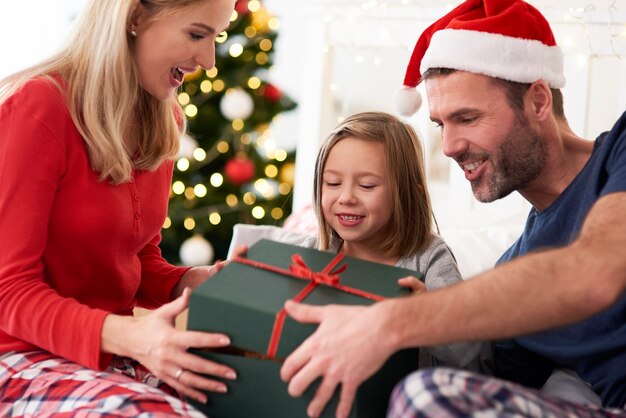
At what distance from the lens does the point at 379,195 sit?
5.88ft

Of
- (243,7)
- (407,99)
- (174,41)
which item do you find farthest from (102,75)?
(243,7)

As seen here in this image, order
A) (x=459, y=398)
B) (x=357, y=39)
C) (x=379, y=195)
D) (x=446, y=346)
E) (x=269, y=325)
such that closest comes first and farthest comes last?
(x=459, y=398)
(x=269, y=325)
(x=446, y=346)
(x=379, y=195)
(x=357, y=39)

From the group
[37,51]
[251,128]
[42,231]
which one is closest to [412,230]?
[42,231]

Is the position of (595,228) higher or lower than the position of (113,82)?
lower

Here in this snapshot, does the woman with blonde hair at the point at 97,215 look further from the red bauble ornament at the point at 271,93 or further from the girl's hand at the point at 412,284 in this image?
the red bauble ornament at the point at 271,93

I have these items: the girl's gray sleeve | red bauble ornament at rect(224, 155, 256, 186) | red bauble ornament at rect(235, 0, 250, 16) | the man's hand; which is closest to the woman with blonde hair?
the man's hand

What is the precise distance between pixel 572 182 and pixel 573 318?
1.72ft

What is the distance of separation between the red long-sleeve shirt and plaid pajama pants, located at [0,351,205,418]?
35 mm

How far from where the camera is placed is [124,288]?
1.73 m

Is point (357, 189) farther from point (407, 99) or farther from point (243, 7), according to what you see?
point (243, 7)

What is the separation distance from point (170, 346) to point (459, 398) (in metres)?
0.50

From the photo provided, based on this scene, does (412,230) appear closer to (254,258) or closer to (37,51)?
(254,258)

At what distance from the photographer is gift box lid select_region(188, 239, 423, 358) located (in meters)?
1.26

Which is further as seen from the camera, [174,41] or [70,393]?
[174,41]
